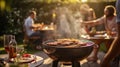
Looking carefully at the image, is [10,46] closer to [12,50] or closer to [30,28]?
[12,50]

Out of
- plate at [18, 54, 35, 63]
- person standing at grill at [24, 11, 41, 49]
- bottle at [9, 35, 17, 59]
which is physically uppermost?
bottle at [9, 35, 17, 59]

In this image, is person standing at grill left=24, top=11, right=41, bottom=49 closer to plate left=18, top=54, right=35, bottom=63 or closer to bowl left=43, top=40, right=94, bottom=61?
bowl left=43, top=40, right=94, bottom=61

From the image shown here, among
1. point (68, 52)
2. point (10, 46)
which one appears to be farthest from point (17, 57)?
point (68, 52)

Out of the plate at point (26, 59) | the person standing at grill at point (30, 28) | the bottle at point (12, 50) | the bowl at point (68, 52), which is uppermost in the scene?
the bottle at point (12, 50)

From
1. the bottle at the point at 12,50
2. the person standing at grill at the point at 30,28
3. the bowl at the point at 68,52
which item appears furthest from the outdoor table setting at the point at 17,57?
the person standing at grill at the point at 30,28

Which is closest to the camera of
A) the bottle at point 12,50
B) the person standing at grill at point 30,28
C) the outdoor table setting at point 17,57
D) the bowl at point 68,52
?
the outdoor table setting at point 17,57

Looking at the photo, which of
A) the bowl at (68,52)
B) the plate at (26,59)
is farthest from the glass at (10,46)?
the bowl at (68,52)

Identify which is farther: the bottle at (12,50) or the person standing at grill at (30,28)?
the person standing at grill at (30,28)

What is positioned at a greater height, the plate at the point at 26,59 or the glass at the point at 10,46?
the glass at the point at 10,46

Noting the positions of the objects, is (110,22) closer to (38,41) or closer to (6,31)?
(38,41)

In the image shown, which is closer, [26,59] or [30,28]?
[26,59]

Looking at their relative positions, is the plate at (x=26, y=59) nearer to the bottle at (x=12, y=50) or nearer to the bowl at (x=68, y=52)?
the bottle at (x=12, y=50)

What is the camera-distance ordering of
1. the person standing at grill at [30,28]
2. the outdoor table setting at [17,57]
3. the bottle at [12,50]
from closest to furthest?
the outdoor table setting at [17,57] < the bottle at [12,50] < the person standing at grill at [30,28]

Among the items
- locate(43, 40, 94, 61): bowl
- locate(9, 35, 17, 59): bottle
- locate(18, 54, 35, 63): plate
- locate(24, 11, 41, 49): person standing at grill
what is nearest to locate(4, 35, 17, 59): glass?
locate(9, 35, 17, 59): bottle
